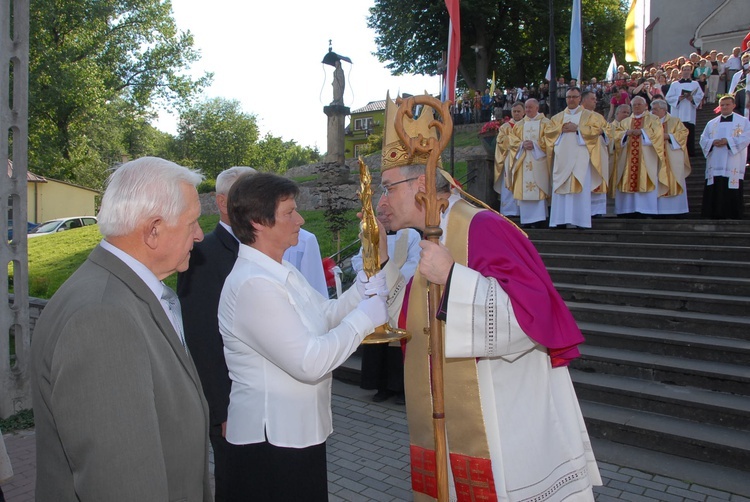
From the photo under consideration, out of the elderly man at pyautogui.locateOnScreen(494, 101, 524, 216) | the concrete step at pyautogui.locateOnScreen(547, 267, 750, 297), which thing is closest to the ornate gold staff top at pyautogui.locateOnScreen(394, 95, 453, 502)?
the concrete step at pyautogui.locateOnScreen(547, 267, 750, 297)

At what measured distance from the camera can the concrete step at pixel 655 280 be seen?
6459 millimetres

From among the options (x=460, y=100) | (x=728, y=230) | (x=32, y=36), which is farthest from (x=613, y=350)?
(x=32, y=36)

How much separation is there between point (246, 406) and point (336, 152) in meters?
17.4

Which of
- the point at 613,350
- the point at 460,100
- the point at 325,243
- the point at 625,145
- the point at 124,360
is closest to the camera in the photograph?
the point at 124,360

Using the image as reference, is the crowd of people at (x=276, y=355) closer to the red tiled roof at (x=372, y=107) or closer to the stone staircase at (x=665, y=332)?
the stone staircase at (x=665, y=332)

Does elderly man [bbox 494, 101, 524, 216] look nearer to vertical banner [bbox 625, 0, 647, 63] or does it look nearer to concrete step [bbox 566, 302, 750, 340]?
concrete step [bbox 566, 302, 750, 340]

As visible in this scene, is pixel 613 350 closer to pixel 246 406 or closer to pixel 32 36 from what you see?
pixel 246 406

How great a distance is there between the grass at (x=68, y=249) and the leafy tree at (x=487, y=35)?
19.1m

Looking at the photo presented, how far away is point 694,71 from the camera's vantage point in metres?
17.6

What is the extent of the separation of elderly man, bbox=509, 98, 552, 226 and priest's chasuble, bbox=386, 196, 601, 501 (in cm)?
814

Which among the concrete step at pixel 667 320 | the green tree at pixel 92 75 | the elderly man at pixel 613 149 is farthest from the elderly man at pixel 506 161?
the green tree at pixel 92 75

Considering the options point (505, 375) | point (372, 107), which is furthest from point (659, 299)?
point (372, 107)

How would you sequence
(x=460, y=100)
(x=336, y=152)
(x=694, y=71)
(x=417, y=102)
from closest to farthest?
(x=417, y=102), (x=694, y=71), (x=336, y=152), (x=460, y=100)

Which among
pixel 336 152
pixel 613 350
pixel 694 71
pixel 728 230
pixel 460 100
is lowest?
pixel 613 350
